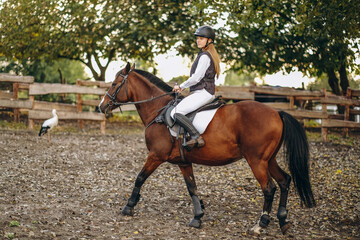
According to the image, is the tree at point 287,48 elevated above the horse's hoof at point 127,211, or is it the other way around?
the tree at point 287,48

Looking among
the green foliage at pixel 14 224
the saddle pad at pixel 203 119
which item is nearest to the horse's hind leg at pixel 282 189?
the saddle pad at pixel 203 119

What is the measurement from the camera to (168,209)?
7137mm

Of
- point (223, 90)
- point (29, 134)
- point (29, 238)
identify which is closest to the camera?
point (29, 238)

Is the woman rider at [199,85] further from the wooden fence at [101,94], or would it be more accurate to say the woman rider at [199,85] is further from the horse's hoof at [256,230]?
the wooden fence at [101,94]

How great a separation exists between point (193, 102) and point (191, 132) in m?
0.48

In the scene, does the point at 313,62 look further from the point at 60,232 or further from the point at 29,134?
the point at 60,232

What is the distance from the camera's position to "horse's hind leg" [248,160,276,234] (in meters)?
5.93

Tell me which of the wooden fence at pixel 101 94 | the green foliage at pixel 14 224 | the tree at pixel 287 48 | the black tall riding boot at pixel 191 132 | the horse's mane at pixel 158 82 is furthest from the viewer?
the tree at pixel 287 48

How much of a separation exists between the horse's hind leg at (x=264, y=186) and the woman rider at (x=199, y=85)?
3.01 feet

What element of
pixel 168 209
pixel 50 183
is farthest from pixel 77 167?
pixel 168 209

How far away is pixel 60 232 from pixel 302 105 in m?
16.3

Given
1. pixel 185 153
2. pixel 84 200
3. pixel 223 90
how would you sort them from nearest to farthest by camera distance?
1. pixel 185 153
2. pixel 84 200
3. pixel 223 90

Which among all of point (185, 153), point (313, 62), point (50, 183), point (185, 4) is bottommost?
point (50, 183)

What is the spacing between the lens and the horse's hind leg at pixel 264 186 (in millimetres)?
5926
